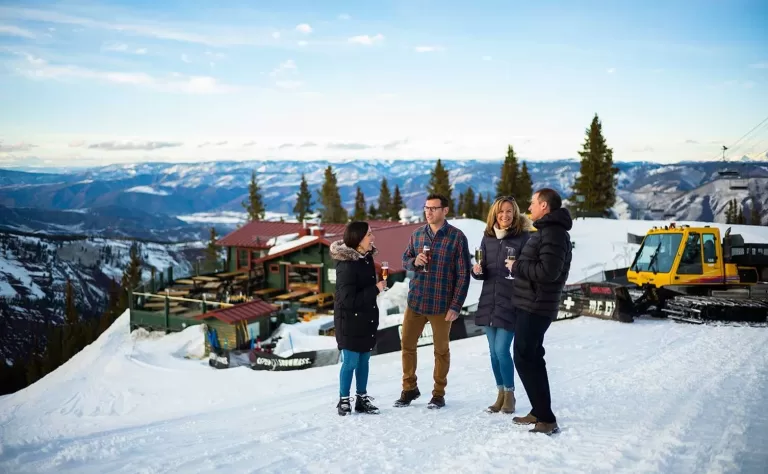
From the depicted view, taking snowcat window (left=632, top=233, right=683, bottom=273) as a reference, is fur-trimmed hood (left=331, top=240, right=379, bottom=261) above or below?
above

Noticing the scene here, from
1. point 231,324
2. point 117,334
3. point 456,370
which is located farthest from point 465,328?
point 117,334

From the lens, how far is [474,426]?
4.83 metres

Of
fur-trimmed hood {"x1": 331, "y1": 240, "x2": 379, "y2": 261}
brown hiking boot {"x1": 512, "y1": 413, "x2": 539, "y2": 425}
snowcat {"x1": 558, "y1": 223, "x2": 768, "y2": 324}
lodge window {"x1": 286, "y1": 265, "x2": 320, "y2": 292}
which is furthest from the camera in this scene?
lodge window {"x1": 286, "y1": 265, "x2": 320, "y2": 292}

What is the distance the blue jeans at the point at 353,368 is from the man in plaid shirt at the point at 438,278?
1.74ft

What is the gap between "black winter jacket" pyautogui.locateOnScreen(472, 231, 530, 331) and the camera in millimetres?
5012

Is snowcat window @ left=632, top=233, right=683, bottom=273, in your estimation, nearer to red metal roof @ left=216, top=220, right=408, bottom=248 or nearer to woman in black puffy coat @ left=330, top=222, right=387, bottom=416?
woman in black puffy coat @ left=330, top=222, right=387, bottom=416

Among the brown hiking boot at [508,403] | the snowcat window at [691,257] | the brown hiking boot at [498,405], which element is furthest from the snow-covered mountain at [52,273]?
the brown hiking boot at [508,403]

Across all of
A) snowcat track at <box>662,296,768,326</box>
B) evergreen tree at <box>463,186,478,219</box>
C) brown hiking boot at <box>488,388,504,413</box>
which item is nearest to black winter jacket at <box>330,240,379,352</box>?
brown hiking boot at <box>488,388,504,413</box>

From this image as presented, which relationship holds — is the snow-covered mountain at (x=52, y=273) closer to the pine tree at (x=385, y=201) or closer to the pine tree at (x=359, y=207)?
the pine tree at (x=359, y=207)

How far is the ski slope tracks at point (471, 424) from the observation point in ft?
13.3

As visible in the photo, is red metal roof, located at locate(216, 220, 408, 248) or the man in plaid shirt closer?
the man in plaid shirt

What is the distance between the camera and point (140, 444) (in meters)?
4.87

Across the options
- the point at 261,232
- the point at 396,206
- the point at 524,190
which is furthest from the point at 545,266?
the point at 396,206

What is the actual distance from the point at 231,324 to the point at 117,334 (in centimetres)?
923
